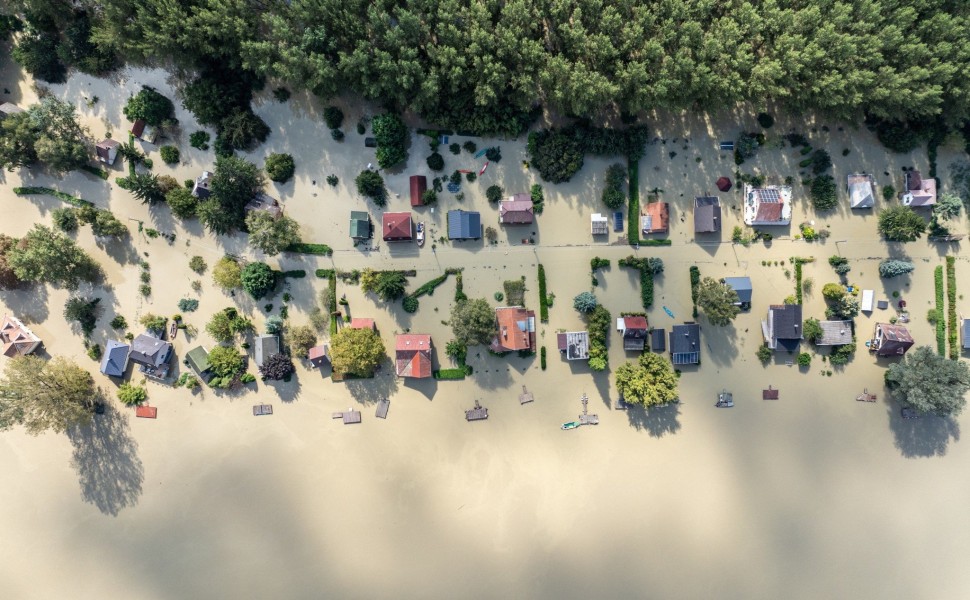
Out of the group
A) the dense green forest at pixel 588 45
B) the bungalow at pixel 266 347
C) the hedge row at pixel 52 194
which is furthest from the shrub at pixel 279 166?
the hedge row at pixel 52 194

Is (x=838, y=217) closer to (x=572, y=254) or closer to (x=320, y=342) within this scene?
(x=572, y=254)

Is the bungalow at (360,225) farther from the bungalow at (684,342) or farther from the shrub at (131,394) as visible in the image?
the bungalow at (684,342)

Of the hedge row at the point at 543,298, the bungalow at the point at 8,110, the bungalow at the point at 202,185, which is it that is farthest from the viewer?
the hedge row at the point at 543,298

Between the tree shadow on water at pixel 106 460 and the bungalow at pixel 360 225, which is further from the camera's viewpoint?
the tree shadow on water at pixel 106 460

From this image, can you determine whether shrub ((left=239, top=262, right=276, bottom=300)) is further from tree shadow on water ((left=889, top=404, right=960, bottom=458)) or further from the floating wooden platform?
tree shadow on water ((left=889, top=404, right=960, bottom=458))

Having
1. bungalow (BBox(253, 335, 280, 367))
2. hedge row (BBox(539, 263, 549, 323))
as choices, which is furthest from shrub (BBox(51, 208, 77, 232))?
hedge row (BBox(539, 263, 549, 323))
